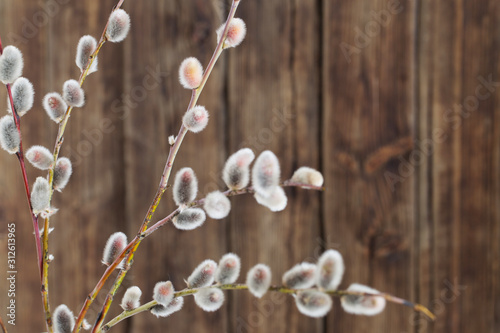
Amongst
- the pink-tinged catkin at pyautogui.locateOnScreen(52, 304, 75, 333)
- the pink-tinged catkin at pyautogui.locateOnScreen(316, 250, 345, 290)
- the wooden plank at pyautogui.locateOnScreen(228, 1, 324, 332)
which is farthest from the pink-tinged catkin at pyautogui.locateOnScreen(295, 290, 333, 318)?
the wooden plank at pyautogui.locateOnScreen(228, 1, 324, 332)

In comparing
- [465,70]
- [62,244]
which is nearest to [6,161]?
[62,244]

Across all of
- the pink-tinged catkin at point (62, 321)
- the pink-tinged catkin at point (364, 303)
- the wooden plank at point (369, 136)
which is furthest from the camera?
the wooden plank at point (369, 136)

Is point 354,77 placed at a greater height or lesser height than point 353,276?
greater

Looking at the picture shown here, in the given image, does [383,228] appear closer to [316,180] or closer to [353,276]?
[353,276]

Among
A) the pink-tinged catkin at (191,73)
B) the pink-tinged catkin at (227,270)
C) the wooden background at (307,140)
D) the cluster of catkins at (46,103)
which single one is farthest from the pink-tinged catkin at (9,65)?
the wooden background at (307,140)

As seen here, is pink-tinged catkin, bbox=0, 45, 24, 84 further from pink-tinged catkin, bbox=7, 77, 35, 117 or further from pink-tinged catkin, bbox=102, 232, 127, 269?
pink-tinged catkin, bbox=102, 232, 127, 269

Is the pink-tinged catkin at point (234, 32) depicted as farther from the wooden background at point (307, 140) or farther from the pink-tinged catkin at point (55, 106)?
the wooden background at point (307, 140)

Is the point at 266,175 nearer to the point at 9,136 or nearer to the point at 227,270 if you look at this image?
the point at 227,270
